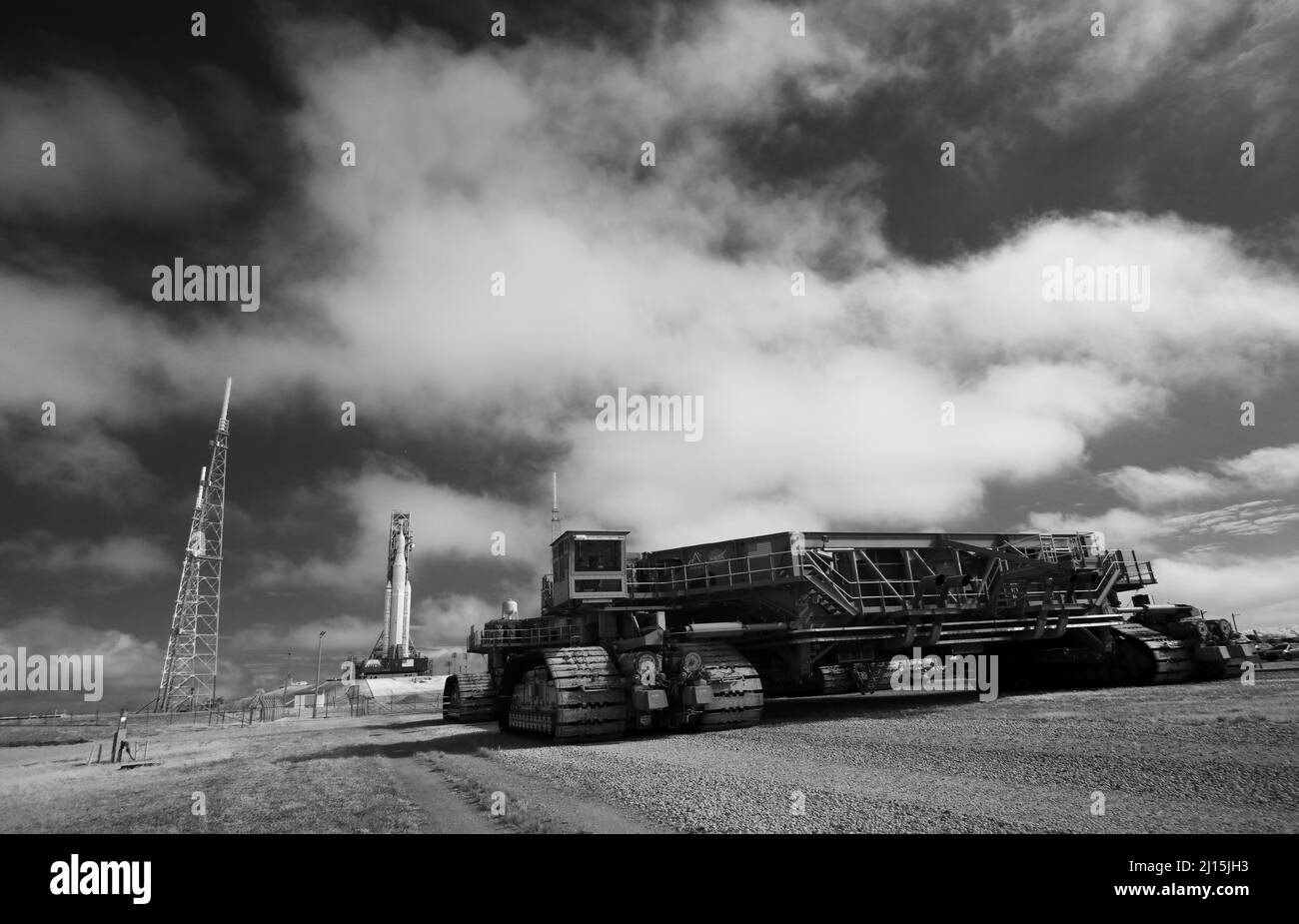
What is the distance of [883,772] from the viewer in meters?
10.7

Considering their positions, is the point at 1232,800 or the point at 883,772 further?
the point at 883,772

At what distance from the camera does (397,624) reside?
320 feet

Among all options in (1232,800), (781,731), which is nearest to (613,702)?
(781,731)

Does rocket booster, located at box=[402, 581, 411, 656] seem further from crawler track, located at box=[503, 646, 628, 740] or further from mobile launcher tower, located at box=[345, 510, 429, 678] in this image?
crawler track, located at box=[503, 646, 628, 740]

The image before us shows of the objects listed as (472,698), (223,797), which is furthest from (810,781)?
(472,698)

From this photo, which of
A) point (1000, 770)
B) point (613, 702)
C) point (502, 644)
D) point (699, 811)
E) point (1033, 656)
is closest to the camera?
point (699, 811)

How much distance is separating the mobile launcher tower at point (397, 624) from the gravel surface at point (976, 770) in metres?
86.4

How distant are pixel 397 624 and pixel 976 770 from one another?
98.5 metres

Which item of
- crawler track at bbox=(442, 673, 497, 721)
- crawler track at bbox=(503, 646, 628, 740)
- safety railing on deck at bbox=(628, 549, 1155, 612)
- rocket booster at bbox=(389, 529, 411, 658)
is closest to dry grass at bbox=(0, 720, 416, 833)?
crawler track at bbox=(503, 646, 628, 740)

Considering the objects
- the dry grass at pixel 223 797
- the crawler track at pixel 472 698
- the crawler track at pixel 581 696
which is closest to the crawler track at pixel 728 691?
the crawler track at pixel 581 696

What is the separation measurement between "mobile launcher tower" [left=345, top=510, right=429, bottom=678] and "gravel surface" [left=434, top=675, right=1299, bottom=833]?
8640 cm

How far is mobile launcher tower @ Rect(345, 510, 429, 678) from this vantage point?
9675 cm
